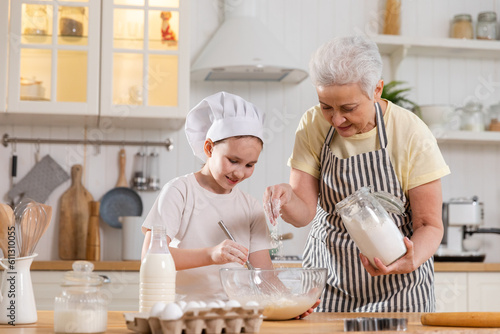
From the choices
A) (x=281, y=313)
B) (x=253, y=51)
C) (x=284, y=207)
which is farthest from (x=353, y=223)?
(x=253, y=51)

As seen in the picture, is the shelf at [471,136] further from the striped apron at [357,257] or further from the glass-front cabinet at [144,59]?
the striped apron at [357,257]

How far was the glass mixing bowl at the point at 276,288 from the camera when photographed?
52.8 inches

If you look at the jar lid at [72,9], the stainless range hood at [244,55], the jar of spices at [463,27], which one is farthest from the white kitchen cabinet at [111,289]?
the jar of spices at [463,27]

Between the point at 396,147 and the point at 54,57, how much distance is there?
81.6 inches

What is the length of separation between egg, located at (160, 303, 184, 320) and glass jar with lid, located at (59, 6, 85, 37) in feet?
8.18

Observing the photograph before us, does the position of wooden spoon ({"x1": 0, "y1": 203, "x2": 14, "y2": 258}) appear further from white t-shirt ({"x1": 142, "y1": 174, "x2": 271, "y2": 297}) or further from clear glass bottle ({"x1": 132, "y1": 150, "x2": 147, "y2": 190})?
clear glass bottle ({"x1": 132, "y1": 150, "x2": 147, "y2": 190})

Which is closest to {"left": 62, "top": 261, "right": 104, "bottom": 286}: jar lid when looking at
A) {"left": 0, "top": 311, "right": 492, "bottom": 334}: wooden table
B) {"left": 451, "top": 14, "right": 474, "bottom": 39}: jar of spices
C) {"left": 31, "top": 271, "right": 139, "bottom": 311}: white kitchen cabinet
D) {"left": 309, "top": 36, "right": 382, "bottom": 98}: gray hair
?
{"left": 0, "top": 311, "right": 492, "bottom": 334}: wooden table

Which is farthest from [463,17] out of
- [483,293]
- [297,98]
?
[483,293]

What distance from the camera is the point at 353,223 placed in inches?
57.5

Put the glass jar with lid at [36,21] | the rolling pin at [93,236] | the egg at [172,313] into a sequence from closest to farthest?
the egg at [172,313] < the glass jar with lid at [36,21] < the rolling pin at [93,236]

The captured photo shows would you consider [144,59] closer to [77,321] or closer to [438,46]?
[438,46]

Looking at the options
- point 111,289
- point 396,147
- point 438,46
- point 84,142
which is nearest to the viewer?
point 396,147

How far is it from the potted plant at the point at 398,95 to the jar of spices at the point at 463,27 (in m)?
0.45

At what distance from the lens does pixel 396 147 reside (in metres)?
1.78
